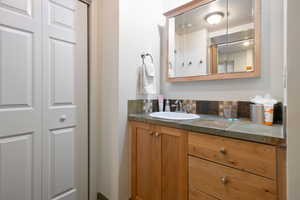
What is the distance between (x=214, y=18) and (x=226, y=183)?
135 centimetres

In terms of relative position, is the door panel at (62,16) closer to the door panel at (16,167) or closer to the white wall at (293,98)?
the door panel at (16,167)

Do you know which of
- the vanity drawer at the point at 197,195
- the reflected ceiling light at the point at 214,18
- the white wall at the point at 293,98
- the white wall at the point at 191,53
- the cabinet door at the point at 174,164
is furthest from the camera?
the white wall at the point at 191,53

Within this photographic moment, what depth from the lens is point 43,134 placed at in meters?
1.27

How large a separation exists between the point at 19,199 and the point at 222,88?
179 centimetres

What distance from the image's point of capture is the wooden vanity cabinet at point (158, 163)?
3.70 feet

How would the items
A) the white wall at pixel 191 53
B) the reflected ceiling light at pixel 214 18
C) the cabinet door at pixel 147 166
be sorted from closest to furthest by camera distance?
the cabinet door at pixel 147 166
the reflected ceiling light at pixel 214 18
the white wall at pixel 191 53

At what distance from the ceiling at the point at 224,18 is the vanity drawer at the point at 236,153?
100 centimetres

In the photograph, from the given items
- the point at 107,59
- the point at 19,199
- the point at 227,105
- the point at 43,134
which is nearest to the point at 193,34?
the point at 227,105

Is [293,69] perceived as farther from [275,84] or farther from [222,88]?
[222,88]

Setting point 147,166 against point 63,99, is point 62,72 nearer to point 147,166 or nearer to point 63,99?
point 63,99

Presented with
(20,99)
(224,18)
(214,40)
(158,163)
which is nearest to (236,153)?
(158,163)

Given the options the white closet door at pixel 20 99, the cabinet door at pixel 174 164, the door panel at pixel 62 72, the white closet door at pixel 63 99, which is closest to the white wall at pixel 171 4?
the white closet door at pixel 63 99

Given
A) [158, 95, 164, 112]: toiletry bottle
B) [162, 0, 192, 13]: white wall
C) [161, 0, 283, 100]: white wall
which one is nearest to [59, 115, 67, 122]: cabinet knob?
[158, 95, 164, 112]: toiletry bottle

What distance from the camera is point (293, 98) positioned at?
52 centimetres
